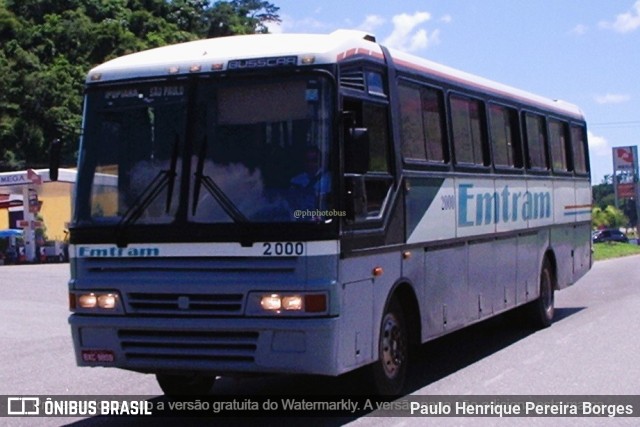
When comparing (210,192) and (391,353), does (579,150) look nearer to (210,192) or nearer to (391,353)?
(391,353)

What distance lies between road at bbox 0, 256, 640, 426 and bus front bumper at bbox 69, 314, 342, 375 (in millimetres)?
862

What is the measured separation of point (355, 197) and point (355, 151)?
17.0 inches

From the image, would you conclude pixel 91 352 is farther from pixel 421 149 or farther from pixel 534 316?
pixel 534 316

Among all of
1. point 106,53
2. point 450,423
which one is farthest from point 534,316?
point 106,53

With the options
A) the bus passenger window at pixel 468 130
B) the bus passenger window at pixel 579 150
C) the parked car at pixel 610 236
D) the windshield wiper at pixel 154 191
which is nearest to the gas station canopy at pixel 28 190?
the bus passenger window at pixel 579 150

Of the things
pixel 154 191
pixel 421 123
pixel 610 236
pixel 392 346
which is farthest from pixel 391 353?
pixel 610 236

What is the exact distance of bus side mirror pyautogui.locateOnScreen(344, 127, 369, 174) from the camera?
28.9 ft

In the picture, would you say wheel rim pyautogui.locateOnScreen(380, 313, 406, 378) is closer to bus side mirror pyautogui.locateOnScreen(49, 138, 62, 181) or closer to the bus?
the bus

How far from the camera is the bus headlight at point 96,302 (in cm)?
893

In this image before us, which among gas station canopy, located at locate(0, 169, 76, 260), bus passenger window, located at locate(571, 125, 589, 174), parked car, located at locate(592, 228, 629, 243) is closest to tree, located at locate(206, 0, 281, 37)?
parked car, located at locate(592, 228, 629, 243)

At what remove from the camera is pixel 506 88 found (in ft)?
48.4

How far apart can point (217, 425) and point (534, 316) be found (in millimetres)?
7991

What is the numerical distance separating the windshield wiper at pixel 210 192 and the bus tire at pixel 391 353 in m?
1.88

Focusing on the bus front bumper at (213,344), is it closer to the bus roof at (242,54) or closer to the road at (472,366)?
the road at (472,366)
